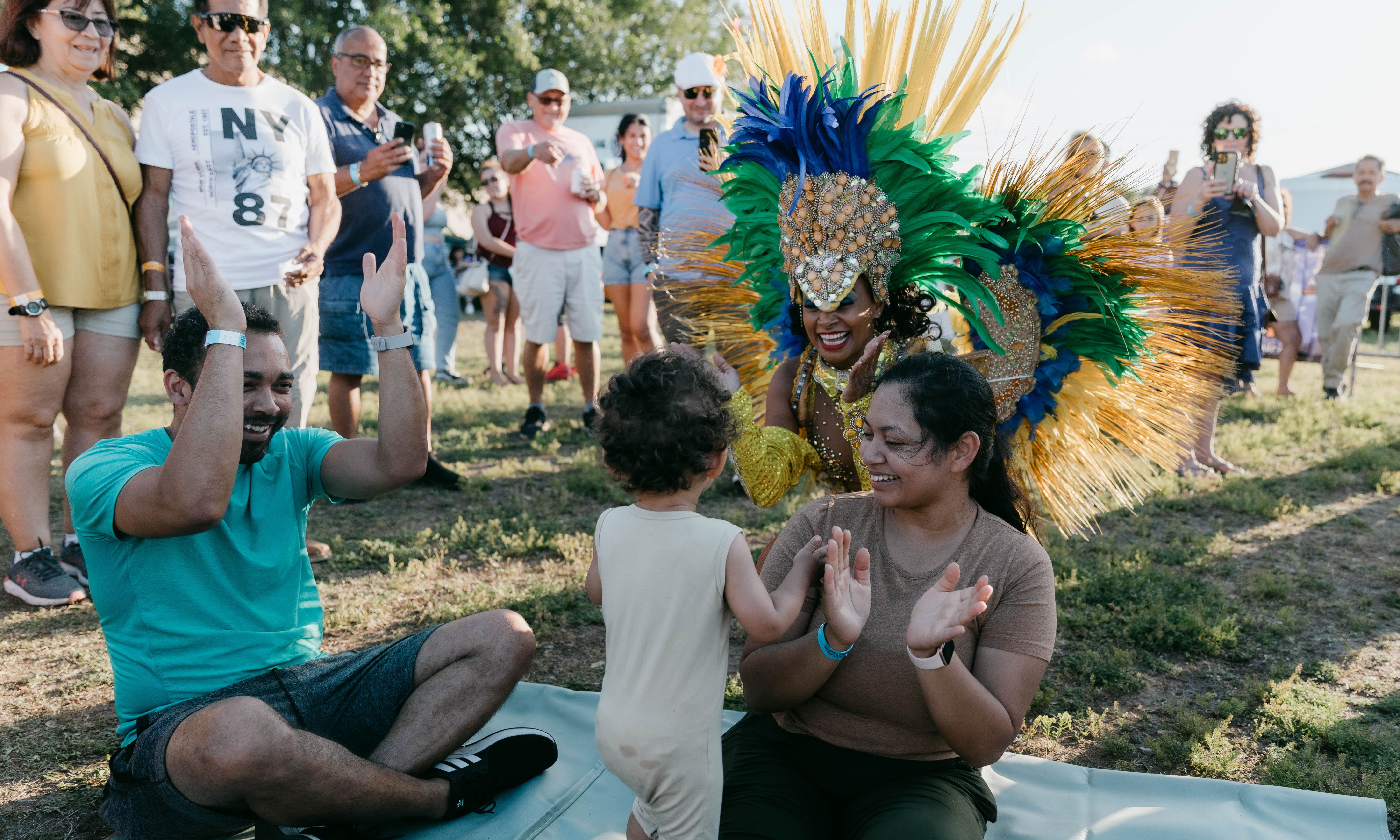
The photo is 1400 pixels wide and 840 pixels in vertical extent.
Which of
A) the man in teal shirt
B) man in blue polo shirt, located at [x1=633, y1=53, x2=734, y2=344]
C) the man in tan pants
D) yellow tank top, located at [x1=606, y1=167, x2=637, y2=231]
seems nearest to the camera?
the man in teal shirt

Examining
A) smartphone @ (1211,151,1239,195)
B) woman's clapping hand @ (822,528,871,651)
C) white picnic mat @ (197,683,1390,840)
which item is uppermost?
smartphone @ (1211,151,1239,195)

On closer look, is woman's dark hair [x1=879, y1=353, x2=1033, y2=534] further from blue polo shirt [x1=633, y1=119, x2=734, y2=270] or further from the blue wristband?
blue polo shirt [x1=633, y1=119, x2=734, y2=270]

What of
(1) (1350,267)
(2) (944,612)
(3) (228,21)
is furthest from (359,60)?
(1) (1350,267)

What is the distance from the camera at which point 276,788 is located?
1973 millimetres

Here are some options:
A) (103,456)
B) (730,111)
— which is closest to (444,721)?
(103,456)

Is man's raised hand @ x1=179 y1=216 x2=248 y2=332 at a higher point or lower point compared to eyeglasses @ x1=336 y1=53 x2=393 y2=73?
lower

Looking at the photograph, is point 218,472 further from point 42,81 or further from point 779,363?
point 42,81

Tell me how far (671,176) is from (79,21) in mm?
2750

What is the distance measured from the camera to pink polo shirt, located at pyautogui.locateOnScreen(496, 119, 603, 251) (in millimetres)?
6090

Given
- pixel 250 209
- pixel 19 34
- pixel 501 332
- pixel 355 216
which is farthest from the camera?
pixel 501 332

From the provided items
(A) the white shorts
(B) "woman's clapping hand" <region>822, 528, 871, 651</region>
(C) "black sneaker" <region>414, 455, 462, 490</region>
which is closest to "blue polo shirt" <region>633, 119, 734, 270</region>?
(A) the white shorts

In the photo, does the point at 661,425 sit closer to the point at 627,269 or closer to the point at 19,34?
the point at 19,34

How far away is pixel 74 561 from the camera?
12.5 ft

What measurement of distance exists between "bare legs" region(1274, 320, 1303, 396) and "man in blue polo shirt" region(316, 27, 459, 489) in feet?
24.0
